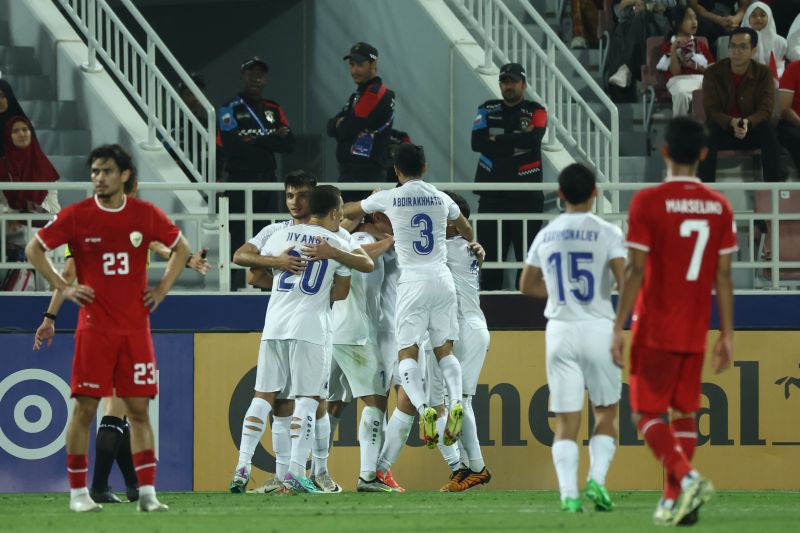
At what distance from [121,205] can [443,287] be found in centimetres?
→ 337

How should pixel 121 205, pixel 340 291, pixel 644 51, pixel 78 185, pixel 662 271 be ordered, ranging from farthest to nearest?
pixel 644 51 → pixel 78 185 → pixel 340 291 → pixel 121 205 → pixel 662 271

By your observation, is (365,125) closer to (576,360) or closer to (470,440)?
(470,440)

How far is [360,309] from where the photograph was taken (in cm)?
1327

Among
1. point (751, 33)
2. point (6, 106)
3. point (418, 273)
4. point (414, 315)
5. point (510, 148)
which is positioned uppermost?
point (751, 33)

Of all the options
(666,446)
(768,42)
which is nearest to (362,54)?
(768,42)

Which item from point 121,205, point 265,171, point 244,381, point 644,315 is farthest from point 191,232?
point 644,315

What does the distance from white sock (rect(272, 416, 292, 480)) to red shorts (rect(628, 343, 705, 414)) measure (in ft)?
13.8

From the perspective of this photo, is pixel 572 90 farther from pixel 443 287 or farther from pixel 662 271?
pixel 662 271

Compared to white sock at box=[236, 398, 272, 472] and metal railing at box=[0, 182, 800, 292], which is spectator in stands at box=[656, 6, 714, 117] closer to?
metal railing at box=[0, 182, 800, 292]

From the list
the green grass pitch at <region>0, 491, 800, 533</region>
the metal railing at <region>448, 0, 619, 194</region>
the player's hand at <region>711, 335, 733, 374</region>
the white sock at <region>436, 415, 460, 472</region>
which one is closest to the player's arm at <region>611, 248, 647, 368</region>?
the player's hand at <region>711, 335, 733, 374</region>

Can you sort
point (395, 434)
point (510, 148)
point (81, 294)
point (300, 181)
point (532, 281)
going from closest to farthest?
point (532, 281), point (81, 294), point (300, 181), point (395, 434), point (510, 148)

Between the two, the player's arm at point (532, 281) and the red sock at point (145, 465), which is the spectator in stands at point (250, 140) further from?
the player's arm at point (532, 281)

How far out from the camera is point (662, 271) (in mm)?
9039

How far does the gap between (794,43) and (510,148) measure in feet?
14.3
